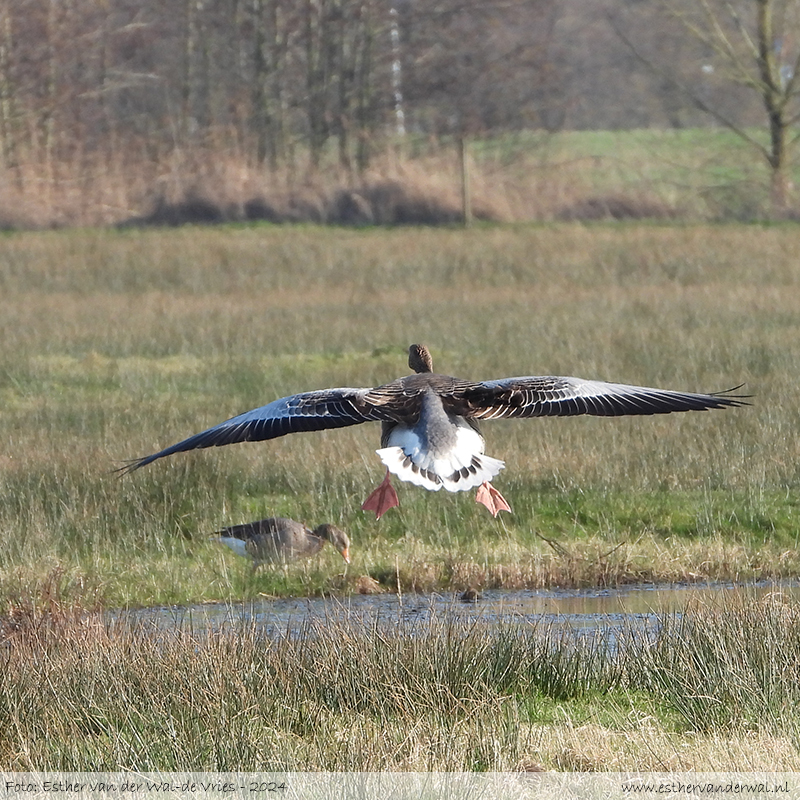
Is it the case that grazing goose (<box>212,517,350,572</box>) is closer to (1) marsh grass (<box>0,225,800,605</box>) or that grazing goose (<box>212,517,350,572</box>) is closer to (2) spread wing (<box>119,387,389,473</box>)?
(1) marsh grass (<box>0,225,800,605</box>)

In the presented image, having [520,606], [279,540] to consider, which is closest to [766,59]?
[279,540]

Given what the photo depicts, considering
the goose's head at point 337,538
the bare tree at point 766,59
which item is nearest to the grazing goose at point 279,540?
the goose's head at point 337,538

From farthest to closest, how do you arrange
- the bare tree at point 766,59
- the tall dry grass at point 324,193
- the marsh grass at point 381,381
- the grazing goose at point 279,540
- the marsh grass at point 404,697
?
the bare tree at point 766,59, the tall dry grass at point 324,193, the marsh grass at point 381,381, the grazing goose at point 279,540, the marsh grass at point 404,697

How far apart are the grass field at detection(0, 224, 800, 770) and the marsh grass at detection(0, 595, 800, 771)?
1 centimetres

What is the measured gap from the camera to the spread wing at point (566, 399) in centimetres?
698

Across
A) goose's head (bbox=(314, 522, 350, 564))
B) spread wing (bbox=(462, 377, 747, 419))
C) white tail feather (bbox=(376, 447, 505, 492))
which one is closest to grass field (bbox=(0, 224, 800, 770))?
goose's head (bbox=(314, 522, 350, 564))

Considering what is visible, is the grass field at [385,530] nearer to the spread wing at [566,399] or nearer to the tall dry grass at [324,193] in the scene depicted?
the spread wing at [566,399]

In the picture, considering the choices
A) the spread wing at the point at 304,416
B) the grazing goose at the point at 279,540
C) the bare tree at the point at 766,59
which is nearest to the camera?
the spread wing at the point at 304,416

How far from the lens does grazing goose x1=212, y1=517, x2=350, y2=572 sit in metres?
8.21

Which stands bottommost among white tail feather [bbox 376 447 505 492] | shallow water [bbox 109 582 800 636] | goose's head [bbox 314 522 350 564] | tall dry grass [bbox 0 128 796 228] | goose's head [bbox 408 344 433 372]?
shallow water [bbox 109 582 800 636]

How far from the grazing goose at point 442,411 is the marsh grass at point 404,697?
0.92 metres

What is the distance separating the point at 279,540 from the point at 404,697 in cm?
288

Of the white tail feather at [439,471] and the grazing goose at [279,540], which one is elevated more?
the white tail feather at [439,471]

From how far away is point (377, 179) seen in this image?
3269cm
